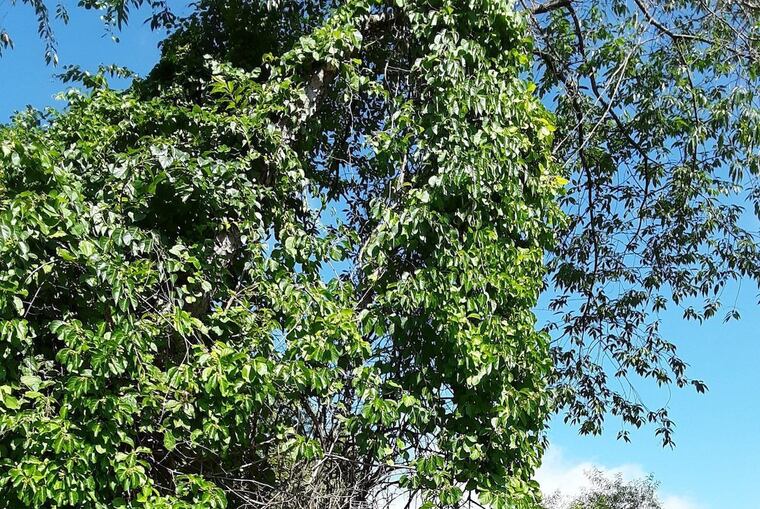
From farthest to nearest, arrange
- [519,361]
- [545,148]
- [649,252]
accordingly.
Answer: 1. [649,252]
2. [545,148]
3. [519,361]

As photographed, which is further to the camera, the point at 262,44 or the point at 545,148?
the point at 262,44

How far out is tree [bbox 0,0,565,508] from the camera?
3277 mm

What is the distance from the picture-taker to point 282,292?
3.88 m

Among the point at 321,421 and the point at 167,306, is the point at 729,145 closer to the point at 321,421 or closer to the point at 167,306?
the point at 321,421

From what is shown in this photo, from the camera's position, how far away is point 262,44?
5523 mm

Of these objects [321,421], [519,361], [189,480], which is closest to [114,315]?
[189,480]

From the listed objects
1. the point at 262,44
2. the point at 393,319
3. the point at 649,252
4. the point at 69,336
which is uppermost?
the point at 649,252

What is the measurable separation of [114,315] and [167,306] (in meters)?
0.38

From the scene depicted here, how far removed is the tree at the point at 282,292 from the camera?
3277 mm

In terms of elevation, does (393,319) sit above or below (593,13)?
below

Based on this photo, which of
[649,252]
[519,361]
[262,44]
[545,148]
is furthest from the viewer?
[649,252]

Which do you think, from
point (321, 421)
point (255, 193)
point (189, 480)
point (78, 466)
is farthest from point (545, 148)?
point (78, 466)

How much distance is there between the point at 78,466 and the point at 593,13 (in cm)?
530

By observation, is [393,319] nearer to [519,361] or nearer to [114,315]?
[519,361]
